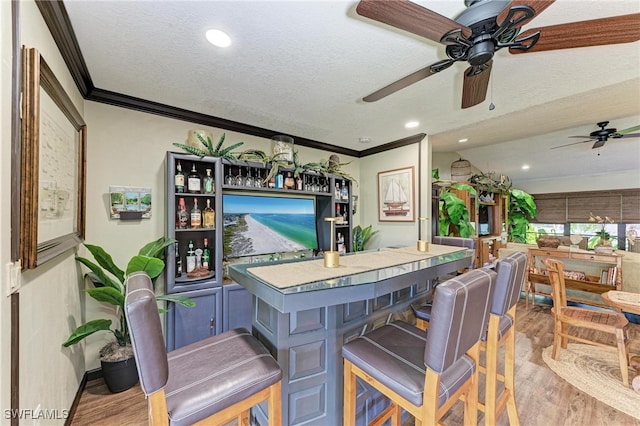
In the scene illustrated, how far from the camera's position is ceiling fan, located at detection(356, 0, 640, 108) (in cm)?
102

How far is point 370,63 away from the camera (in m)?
1.74

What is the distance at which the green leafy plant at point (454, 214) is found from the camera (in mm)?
3791

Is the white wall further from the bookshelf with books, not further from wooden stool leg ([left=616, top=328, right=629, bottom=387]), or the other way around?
the bookshelf with books

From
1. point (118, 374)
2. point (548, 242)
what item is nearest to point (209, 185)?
point (118, 374)

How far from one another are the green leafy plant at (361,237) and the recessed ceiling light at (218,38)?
295cm

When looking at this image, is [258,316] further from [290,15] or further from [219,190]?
[290,15]

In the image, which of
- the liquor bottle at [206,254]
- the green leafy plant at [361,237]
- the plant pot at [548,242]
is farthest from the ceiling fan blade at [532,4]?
the plant pot at [548,242]

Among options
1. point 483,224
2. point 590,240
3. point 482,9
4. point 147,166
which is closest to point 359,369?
point 482,9

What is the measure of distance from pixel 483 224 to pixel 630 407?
153 inches

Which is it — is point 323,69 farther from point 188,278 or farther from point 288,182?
point 188,278

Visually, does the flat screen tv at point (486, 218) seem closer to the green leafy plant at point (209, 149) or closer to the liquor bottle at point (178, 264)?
the green leafy plant at point (209, 149)

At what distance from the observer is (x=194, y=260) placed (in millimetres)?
2404

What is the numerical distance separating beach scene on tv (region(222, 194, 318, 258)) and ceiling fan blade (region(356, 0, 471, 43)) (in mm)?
2135

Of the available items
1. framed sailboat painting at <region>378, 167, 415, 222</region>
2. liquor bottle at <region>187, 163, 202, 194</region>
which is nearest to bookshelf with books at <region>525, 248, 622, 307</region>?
framed sailboat painting at <region>378, 167, 415, 222</region>
